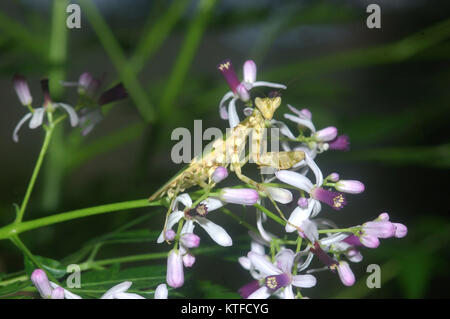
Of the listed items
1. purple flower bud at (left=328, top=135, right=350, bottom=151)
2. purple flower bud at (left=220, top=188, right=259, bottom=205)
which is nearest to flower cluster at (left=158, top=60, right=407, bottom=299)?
purple flower bud at (left=220, top=188, right=259, bottom=205)

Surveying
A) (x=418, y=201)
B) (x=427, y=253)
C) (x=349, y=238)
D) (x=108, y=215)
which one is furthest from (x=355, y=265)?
(x=349, y=238)

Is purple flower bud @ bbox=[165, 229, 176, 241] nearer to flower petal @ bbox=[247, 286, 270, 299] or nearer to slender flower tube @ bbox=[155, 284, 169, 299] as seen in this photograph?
slender flower tube @ bbox=[155, 284, 169, 299]

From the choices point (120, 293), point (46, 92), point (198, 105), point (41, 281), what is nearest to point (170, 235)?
point (120, 293)

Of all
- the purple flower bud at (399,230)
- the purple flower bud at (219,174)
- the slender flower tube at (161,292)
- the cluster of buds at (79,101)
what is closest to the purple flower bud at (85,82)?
the cluster of buds at (79,101)

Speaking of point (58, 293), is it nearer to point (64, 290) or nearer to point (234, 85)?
point (64, 290)

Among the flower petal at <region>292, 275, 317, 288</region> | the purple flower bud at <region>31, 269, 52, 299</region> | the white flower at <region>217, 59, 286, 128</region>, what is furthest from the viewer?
the white flower at <region>217, 59, 286, 128</region>
